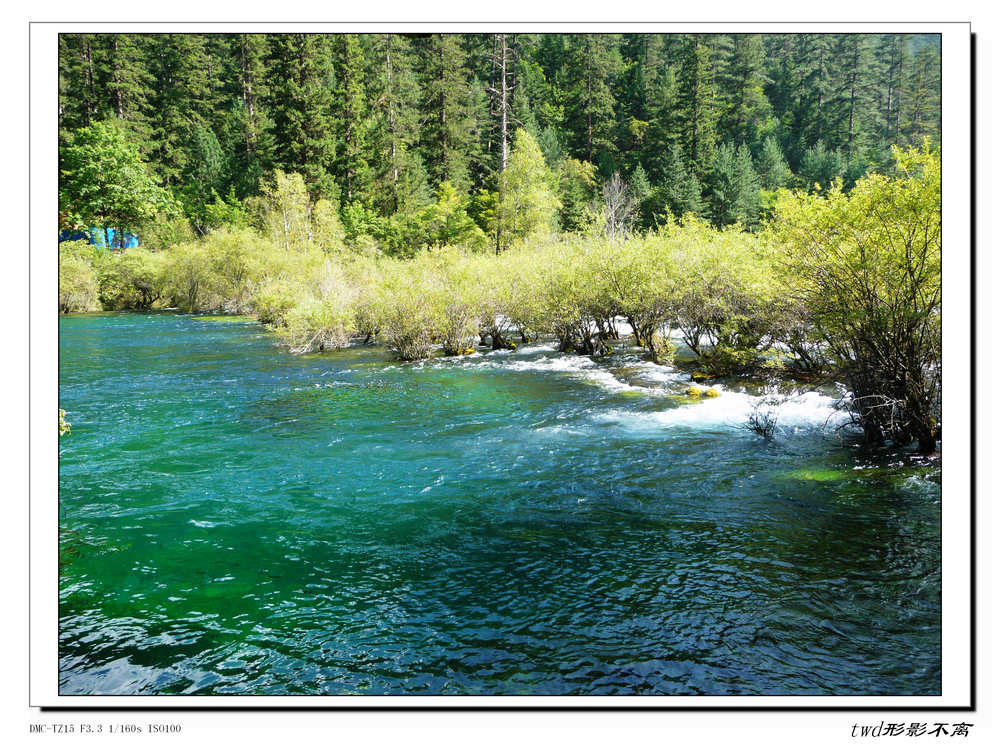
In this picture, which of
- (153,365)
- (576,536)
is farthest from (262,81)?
(576,536)

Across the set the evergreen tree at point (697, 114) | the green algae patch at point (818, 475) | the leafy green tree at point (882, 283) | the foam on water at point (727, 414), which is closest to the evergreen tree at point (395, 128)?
the evergreen tree at point (697, 114)

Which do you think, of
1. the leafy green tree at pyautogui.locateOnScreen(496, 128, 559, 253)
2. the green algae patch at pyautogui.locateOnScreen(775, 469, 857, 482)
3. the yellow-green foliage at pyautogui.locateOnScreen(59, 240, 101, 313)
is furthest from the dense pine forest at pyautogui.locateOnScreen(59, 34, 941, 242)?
the green algae patch at pyautogui.locateOnScreen(775, 469, 857, 482)

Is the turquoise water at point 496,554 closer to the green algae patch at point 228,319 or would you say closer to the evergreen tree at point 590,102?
the green algae patch at point 228,319

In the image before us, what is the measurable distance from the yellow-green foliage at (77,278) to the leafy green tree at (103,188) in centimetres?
2200

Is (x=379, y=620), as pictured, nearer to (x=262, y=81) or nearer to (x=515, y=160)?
(x=515, y=160)

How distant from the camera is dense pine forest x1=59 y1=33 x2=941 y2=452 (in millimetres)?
10031

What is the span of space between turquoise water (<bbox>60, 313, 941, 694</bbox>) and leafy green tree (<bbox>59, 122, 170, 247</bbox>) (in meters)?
4.46

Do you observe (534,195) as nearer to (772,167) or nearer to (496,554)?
(772,167)

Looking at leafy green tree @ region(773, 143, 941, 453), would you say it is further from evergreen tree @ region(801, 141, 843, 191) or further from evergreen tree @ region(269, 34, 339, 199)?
evergreen tree @ region(801, 141, 843, 191)

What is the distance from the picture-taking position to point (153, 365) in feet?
74.0
